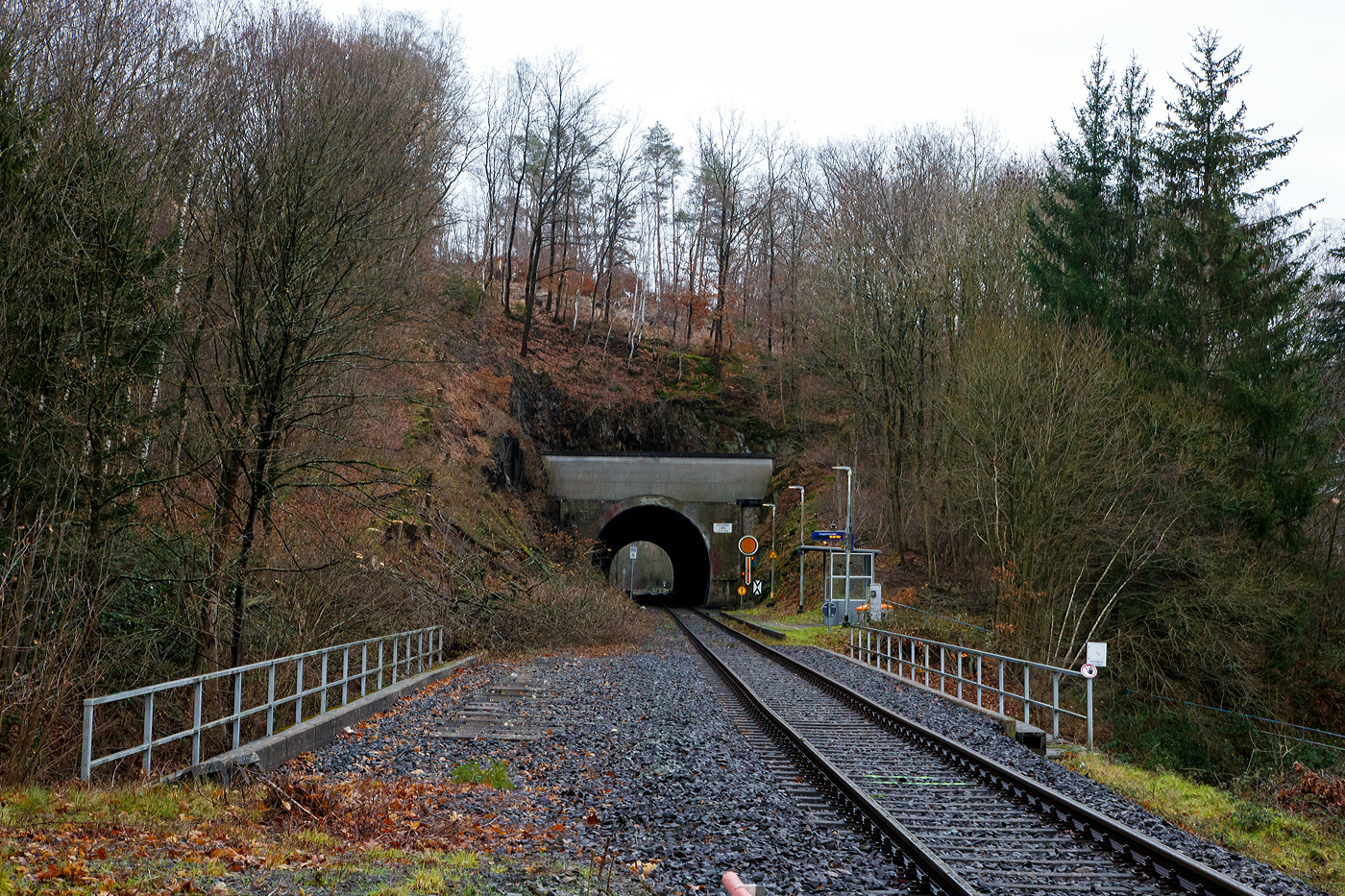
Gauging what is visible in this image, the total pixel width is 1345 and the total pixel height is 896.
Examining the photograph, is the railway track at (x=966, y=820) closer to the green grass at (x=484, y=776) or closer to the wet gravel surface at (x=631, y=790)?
the wet gravel surface at (x=631, y=790)

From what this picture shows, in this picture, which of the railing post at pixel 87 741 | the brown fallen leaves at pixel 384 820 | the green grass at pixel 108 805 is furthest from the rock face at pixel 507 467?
the railing post at pixel 87 741

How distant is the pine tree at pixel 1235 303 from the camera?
1967 cm

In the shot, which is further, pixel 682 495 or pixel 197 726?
pixel 682 495

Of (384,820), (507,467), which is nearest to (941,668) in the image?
(384,820)

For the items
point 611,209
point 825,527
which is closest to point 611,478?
point 825,527

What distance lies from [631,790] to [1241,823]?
16.6 ft

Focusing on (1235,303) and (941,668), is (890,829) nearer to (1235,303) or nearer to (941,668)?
(941,668)

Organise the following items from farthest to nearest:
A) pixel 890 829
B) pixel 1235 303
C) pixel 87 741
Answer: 1. pixel 1235 303
2. pixel 890 829
3. pixel 87 741

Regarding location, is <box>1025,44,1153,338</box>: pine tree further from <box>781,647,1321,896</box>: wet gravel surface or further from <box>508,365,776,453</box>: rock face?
<box>508,365,776,453</box>: rock face

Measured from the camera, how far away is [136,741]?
30.0 feet

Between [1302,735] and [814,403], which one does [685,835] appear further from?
[814,403]

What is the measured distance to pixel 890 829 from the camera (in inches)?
255

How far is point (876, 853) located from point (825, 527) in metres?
30.1

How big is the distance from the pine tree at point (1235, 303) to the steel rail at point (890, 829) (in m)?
13.6
